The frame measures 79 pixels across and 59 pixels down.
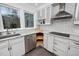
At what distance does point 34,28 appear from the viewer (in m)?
2.32

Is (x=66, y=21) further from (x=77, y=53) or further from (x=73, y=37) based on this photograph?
(x=77, y=53)

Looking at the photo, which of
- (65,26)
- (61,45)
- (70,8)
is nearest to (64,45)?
(61,45)

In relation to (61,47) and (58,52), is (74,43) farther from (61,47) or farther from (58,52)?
(58,52)

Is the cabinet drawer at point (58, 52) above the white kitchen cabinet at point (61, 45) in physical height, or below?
below

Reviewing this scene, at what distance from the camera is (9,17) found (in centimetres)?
147

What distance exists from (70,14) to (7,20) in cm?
152

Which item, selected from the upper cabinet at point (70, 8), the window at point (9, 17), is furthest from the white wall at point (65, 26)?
the window at point (9, 17)

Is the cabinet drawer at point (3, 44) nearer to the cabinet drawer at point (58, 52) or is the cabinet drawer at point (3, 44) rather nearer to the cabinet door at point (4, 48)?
the cabinet door at point (4, 48)

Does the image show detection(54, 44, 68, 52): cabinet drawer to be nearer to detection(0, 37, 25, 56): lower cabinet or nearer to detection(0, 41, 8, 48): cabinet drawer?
detection(0, 37, 25, 56): lower cabinet

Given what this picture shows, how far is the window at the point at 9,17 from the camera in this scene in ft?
4.33

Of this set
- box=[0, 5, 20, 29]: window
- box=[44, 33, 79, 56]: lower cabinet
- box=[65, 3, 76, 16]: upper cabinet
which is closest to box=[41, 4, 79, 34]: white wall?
box=[65, 3, 76, 16]: upper cabinet

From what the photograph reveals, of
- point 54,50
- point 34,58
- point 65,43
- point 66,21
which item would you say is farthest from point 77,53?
point 34,58

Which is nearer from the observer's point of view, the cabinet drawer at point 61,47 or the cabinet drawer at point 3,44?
the cabinet drawer at point 3,44

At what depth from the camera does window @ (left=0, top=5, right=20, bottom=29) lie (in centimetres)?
132
